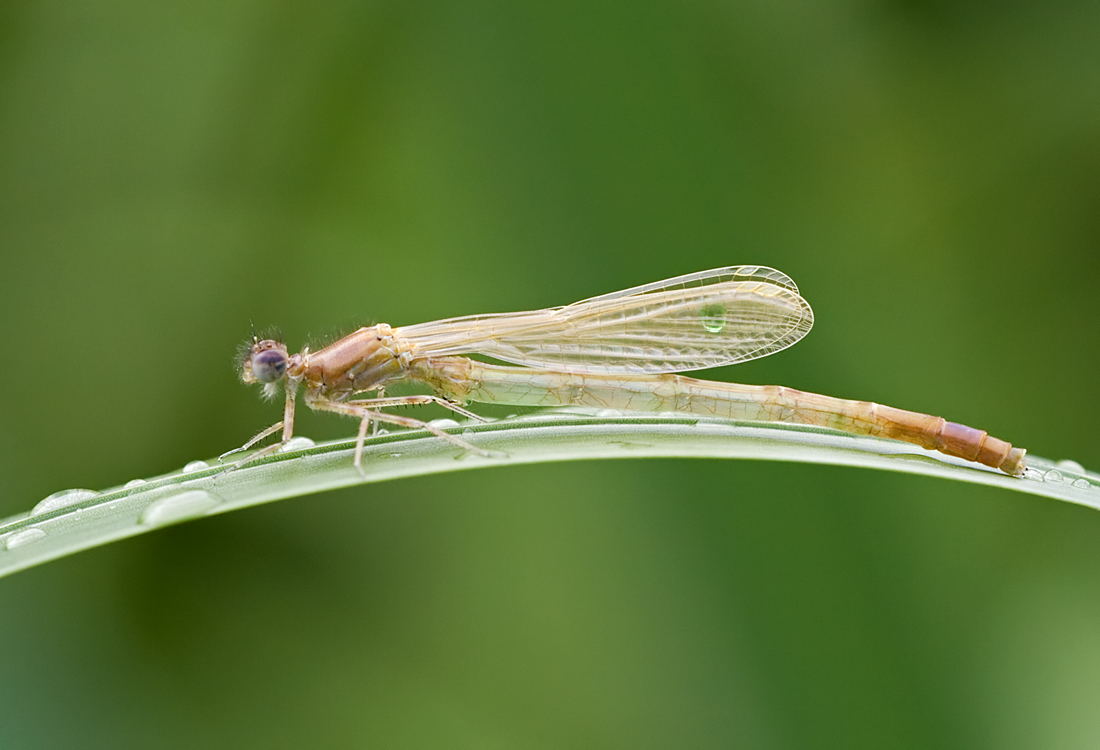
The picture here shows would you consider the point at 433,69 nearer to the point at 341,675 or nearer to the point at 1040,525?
the point at 341,675

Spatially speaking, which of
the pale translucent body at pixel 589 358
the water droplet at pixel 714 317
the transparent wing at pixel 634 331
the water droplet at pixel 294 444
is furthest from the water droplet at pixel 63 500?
the water droplet at pixel 714 317

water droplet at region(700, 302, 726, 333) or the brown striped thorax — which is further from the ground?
water droplet at region(700, 302, 726, 333)

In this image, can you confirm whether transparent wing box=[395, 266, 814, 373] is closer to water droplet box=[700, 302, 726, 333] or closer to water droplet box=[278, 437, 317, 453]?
water droplet box=[700, 302, 726, 333]

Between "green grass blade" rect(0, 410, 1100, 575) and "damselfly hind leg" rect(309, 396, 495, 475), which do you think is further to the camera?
"damselfly hind leg" rect(309, 396, 495, 475)

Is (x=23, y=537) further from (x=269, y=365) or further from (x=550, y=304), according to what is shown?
(x=550, y=304)

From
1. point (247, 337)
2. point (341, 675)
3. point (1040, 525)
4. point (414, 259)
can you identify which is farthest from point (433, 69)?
point (1040, 525)

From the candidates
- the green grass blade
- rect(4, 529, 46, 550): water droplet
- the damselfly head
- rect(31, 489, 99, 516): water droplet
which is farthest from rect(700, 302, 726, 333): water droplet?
rect(4, 529, 46, 550): water droplet
